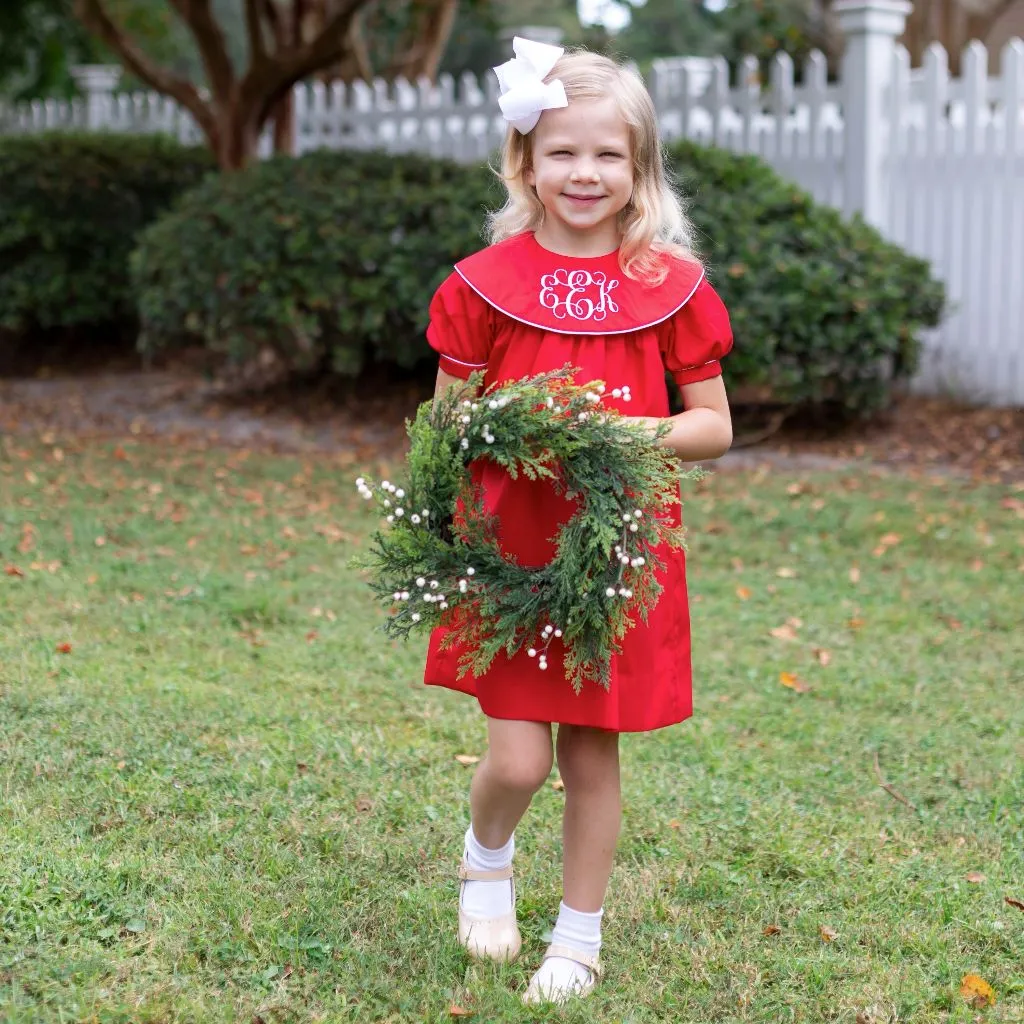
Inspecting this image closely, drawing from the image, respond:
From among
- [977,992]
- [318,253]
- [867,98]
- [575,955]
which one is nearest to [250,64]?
[318,253]

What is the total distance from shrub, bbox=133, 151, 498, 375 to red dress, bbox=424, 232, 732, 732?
584 cm

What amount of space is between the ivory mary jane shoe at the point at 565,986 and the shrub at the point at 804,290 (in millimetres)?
5509

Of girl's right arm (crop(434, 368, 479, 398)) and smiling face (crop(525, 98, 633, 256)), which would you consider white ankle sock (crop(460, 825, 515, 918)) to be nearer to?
girl's right arm (crop(434, 368, 479, 398))

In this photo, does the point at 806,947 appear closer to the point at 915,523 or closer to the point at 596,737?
the point at 596,737

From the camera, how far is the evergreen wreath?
8.53ft

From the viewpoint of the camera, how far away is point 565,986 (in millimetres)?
2834

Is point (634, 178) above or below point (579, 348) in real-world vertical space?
above

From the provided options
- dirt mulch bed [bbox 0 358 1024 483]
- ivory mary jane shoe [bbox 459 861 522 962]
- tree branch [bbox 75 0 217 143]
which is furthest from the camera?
tree branch [bbox 75 0 217 143]

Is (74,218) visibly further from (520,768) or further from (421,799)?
(520,768)

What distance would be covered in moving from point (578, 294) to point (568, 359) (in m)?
0.13

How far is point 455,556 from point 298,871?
1012mm

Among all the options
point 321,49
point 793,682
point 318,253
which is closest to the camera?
point 793,682

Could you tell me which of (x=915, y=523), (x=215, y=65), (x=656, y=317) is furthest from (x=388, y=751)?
(x=215, y=65)

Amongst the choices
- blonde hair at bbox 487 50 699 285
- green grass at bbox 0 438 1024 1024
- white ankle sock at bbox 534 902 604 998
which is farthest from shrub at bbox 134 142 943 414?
white ankle sock at bbox 534 902 604 998
